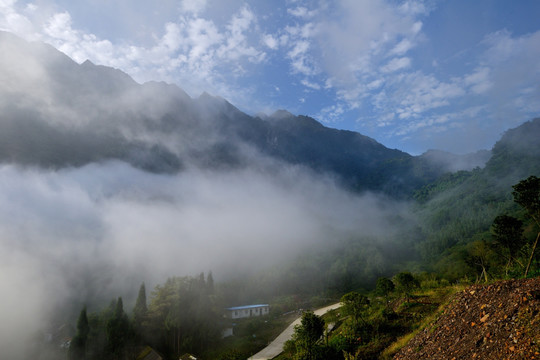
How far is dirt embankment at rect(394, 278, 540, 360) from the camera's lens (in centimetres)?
869

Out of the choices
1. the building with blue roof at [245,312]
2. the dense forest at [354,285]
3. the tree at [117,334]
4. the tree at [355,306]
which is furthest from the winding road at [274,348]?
the tree at [117,334]

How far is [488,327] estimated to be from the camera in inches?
404

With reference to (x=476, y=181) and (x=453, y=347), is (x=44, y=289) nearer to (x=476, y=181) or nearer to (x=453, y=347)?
(x=453, y=347)

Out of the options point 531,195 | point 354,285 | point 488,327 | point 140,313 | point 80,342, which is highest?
point 531,195

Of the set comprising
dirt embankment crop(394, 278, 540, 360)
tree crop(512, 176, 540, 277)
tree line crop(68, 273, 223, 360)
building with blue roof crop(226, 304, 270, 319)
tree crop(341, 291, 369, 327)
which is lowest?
building with blue roof crop(226, 304, 270, 319)

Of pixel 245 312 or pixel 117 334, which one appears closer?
pixel 117 334

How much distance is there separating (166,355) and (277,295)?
41.4 metres

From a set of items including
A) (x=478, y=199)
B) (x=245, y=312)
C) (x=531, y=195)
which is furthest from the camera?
(x=478, y=199)

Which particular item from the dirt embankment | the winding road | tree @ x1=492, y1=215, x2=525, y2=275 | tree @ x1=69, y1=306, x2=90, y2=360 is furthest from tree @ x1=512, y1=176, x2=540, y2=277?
tree @ x1=69, y1=306, x2=90, y2=360

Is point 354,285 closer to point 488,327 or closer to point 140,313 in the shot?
point 140,313

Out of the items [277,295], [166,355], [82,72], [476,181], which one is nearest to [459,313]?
[166,355]

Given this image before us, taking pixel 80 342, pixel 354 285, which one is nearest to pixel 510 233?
pixel 80 342

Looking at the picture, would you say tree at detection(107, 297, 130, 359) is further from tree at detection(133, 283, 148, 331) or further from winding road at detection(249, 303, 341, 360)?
winding road at detection(249, 303, 341, 360)

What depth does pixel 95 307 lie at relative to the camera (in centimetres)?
7462
